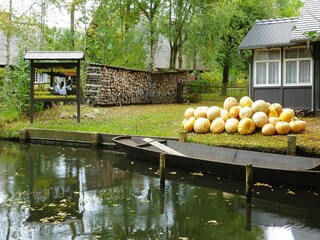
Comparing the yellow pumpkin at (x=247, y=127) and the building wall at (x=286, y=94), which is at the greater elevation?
the building wall at (x=286, y=94)

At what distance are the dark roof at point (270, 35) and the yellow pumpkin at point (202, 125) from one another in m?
6.51

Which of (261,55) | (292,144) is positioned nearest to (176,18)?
(261,55)

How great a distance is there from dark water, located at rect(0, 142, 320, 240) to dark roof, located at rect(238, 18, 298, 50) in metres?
10.0

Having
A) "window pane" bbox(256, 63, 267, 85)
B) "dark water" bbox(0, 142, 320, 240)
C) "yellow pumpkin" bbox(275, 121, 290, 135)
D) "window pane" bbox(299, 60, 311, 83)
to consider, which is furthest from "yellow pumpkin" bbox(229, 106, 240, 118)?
"window pane" bbox(256, 63, 267, 85)

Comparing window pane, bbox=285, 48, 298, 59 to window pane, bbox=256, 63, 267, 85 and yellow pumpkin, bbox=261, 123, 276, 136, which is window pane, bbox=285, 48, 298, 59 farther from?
yellow pumpkin, bbox=261, 123, 276, 136

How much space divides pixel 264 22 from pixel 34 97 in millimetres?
11365

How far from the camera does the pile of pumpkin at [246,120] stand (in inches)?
570

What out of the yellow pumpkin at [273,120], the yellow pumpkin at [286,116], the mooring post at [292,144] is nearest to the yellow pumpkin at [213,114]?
the yellow pumpkin at [273,120]

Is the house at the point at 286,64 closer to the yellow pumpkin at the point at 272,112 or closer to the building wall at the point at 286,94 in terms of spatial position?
the building wall at the point at 286,94

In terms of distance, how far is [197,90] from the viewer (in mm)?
30859

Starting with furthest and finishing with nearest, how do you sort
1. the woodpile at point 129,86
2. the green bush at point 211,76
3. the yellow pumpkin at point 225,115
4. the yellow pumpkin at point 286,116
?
the green bush at point 211,76, the woodpile at point 129,86, the yellow pumpkin at point 225,115, the yellow pumpkin at point 286,116

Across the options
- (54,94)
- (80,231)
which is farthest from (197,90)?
(80,231)

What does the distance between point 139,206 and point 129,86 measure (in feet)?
62.2

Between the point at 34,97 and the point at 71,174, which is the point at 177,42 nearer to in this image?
the point at 34,97
